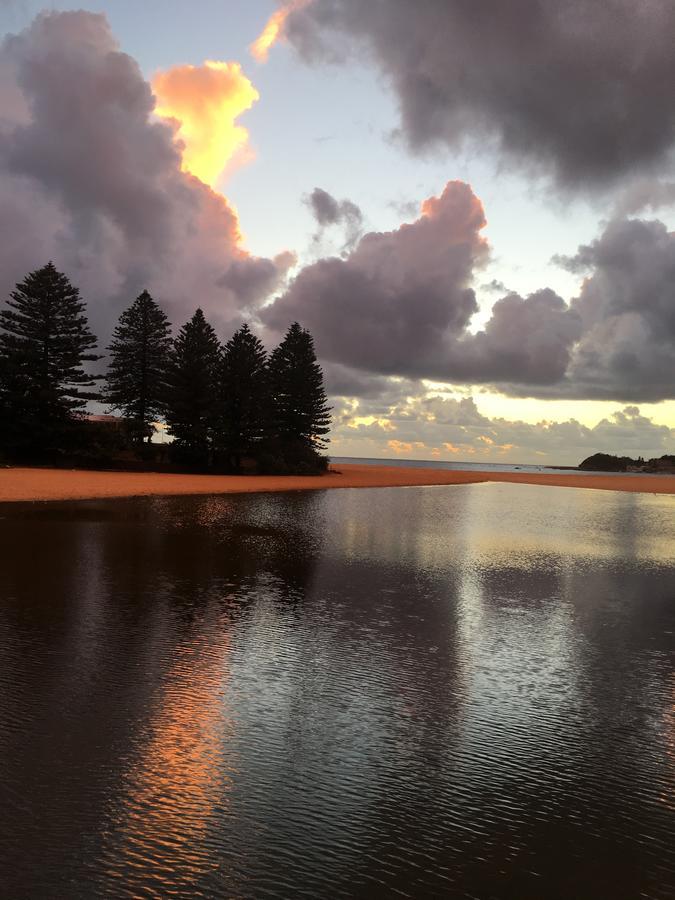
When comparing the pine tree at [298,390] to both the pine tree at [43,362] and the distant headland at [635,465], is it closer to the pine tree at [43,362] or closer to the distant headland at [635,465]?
the pine tree at [43,362]

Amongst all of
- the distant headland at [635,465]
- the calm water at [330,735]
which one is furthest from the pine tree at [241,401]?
the distant headland at [635,465]

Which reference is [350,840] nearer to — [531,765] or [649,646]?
[531,765]

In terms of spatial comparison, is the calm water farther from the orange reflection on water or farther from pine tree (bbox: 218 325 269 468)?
pine tree (bbox: 218 325 269 468)

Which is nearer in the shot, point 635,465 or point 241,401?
point 241,401

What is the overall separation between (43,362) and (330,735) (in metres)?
61.4

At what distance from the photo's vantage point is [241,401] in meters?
64.4

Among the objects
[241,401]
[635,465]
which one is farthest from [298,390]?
[635,465]

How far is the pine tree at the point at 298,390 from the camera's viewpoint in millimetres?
77750

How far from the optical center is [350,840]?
4094 millimetres

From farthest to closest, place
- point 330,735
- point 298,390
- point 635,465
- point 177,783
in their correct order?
point 635,465
point 298,390
point 330,735
point 177,783

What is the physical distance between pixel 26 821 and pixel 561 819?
3.58 m

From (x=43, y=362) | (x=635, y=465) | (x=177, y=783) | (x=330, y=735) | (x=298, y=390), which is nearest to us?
(x=177, y=783)

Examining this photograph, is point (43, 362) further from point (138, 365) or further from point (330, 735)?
point (330, 735)

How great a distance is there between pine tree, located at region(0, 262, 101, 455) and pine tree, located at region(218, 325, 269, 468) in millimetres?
12387
